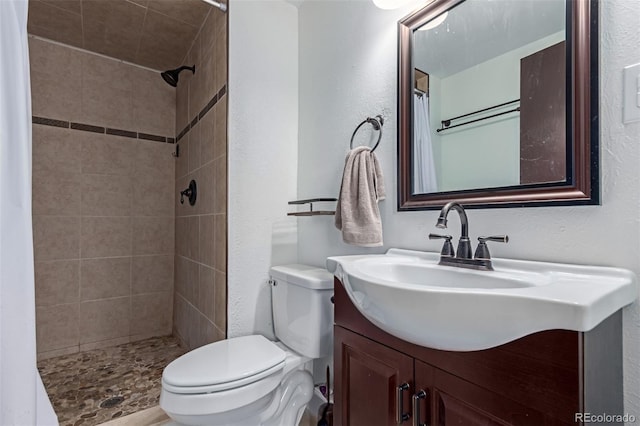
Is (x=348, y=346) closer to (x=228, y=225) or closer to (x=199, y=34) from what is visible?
(x=228, y=225)

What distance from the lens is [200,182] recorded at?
1936 mm

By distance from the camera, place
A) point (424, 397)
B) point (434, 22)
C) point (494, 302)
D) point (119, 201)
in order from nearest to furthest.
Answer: point (494, 302)
point (424, 397)
point (434, 22)
point (119, 201)

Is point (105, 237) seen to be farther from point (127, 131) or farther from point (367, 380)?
point (367, 380)

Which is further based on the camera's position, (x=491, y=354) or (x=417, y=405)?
(x=417, y=405)

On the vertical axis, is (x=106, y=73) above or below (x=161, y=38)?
below

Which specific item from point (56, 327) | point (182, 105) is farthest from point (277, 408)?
point (182, 105)

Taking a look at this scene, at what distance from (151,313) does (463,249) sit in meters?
2.44

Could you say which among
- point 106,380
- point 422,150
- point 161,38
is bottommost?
point 106,380

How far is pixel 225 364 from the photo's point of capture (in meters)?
1.18

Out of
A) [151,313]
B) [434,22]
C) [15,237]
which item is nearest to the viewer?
[15,237]

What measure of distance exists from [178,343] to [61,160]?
1.53m

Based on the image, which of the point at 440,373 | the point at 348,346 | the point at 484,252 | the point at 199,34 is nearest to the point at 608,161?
the point at 484,252

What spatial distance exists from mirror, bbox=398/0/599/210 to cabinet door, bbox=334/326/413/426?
0.51 metres

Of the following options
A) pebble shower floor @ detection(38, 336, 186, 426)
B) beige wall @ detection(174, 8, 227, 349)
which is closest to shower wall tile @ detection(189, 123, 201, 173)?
beige wall @ detection(174, 8, 227, 349)
